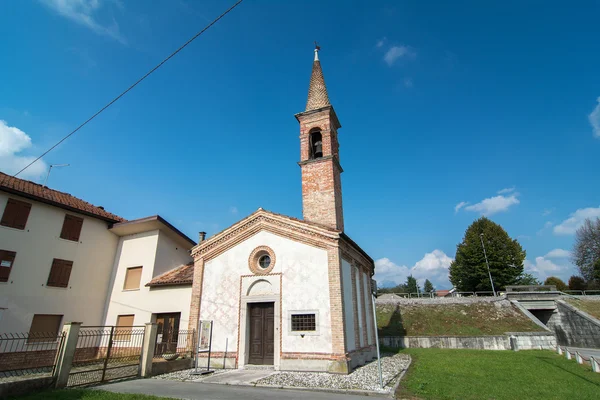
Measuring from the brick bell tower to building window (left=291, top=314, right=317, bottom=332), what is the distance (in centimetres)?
527

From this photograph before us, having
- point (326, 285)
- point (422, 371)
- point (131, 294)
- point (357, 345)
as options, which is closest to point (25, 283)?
point (131, 294)

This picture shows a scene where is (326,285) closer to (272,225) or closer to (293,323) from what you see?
(293,323)

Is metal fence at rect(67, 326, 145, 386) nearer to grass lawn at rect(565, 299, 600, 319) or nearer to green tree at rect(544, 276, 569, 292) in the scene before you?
grass lawn at rect(565, 299, 600, 319)

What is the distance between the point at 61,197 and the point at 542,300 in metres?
40.3

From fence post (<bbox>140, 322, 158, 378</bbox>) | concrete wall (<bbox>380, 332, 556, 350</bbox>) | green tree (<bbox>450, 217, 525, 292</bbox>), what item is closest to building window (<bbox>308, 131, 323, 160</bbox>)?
fence post (<bbox>140, 322, 158, 378</bbox>)

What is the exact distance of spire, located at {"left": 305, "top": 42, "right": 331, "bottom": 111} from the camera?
19.6 m

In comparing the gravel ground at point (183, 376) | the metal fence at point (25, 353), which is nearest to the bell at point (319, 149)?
the gravel ground at point (183, 376)

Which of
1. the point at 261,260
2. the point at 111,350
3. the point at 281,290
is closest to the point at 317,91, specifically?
the point at 261,260

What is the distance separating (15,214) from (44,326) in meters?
5.83

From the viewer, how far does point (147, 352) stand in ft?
37.4

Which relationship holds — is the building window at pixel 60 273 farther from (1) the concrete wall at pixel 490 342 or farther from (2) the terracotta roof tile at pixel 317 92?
(1) the concrete wall at pixel 490 342

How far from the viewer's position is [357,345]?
557 inches

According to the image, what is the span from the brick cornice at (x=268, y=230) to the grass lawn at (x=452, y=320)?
16081mm

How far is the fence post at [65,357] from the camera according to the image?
8.95m
